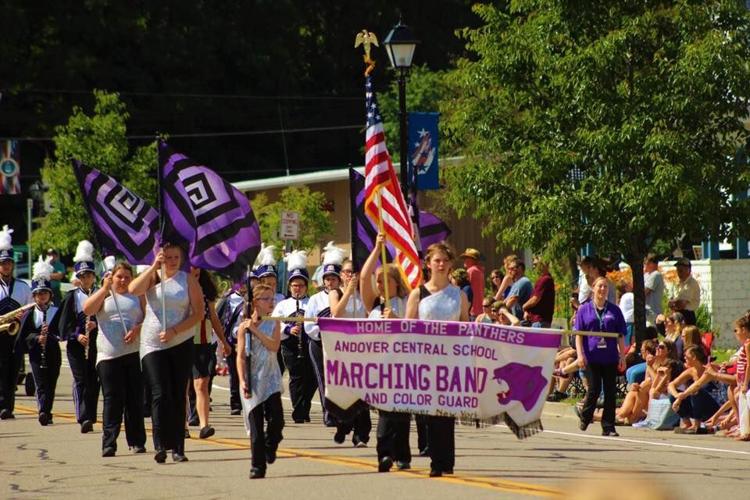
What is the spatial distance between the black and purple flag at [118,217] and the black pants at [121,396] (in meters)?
1.58

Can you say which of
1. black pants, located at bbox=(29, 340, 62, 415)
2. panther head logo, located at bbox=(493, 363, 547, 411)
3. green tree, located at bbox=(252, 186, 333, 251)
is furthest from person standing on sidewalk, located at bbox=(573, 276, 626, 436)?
green tree, located at bbox=(252, 186, 333, 251)

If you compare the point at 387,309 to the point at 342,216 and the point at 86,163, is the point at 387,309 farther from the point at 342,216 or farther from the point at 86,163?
the point at 342,216

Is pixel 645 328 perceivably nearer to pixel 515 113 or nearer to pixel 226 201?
pixel 515 113

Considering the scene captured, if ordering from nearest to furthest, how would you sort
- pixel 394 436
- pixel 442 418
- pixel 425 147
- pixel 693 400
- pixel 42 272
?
pixel 442 418 < pixel 394 436 < pixel 693 400 < pixel 42 272 < pixel 425 147

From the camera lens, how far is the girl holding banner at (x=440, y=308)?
11500mm

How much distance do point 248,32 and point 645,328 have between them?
157ft

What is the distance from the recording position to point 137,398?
13.6 meters

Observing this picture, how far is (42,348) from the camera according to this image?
1781 cm

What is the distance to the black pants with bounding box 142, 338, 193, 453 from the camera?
12.6 metres

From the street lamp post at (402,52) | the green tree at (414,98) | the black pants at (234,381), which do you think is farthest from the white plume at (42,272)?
the green tree at (414,98)

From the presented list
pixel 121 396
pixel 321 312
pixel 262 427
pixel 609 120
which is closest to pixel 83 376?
pixel 121 396

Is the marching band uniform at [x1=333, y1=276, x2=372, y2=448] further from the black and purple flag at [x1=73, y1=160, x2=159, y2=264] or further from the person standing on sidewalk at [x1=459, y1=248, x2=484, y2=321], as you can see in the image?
the person standing on sidewalk at [x1=459, y1=248, x2=484, y2=321]

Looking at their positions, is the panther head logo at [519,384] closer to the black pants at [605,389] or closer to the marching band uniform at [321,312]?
the marching band uniform at [321,312]

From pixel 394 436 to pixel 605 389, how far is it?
468 centimetres
